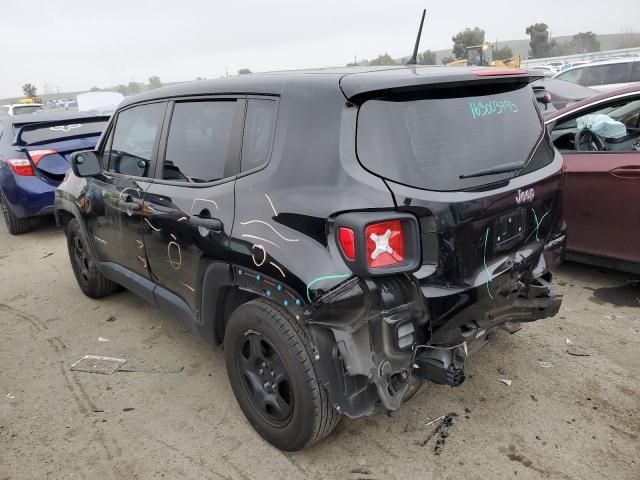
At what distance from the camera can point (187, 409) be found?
2.90m

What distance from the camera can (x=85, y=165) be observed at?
140 inches

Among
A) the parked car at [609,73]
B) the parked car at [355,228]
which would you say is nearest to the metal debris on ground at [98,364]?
the parked car at [355,228]

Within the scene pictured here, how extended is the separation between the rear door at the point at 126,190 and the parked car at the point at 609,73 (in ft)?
37.4

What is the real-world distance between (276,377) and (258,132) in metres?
1.18

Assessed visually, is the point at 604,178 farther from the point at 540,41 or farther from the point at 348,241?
the point at 540,41

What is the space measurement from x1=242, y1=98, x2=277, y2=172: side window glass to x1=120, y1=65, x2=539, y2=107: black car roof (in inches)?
2.6

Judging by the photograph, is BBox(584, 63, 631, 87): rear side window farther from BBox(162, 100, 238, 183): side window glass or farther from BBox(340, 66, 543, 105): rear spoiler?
BBox(162, 100, 238, 183): side window glass

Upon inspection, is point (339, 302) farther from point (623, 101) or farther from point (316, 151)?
point (623, 101)

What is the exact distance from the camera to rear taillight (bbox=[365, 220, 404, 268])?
1927 mm

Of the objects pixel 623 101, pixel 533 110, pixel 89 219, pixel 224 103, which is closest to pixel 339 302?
pixel 224 103

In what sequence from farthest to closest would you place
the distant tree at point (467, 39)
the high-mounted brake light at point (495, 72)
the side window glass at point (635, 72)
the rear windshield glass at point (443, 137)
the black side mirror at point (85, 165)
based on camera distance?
the distant tree at point (467, 39) → the side window glass at point (635, 72) → the black side mirror at point (85, 165) → the high-mounted brake light at point (495, 72) → the rear windshield glass at point (443, 137)

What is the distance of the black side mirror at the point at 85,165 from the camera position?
3561 millimetres

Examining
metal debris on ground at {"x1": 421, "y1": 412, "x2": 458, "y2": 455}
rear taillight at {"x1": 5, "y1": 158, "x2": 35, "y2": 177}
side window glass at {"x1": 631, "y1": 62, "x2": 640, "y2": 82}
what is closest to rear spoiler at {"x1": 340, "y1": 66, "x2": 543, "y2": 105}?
metal debris on ground at {"x1": 421, "y1": 412, "x2": 458, "y2": 455}

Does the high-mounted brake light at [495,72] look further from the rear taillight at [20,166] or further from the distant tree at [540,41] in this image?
the distant tree at [540,41]
